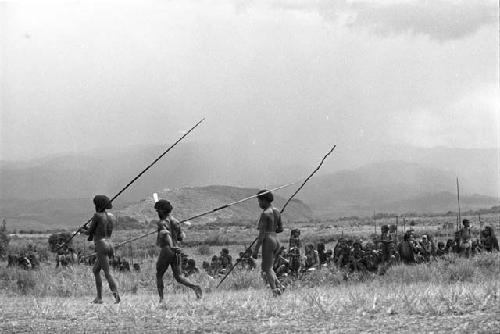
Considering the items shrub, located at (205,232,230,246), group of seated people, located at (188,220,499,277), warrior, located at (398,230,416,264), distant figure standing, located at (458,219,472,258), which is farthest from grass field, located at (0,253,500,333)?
shrub, located at (205,232,230,246)

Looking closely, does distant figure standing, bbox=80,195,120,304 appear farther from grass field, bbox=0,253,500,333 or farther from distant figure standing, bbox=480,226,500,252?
distant figure standing, bbox=480,226,500,252

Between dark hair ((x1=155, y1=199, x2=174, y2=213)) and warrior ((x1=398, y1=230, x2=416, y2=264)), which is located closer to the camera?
dark hair ((x1=155, y1=199, x2=174, y2=213))

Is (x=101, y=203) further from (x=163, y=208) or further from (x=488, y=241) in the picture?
(x=488, y=241)

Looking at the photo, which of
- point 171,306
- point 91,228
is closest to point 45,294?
point 91,228

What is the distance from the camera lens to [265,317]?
10992 mm

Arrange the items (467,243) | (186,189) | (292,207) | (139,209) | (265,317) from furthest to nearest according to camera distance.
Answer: (292,207)
(186,189)
(139,209)
(467,243)
(265,317)

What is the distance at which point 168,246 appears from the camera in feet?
45.0

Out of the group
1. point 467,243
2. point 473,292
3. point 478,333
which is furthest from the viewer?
point 467,243

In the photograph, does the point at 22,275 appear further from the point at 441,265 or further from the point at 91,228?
the point at 441,265

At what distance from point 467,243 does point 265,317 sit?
13868mm

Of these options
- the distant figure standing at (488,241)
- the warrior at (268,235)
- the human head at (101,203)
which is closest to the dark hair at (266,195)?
the warrior at (268,235)

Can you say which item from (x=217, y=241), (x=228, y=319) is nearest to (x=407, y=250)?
(x=228, y=319)

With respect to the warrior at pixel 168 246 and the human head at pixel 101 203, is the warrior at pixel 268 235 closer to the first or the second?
the warrior at pixel 168 246

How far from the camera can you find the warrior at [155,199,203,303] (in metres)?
13.7
